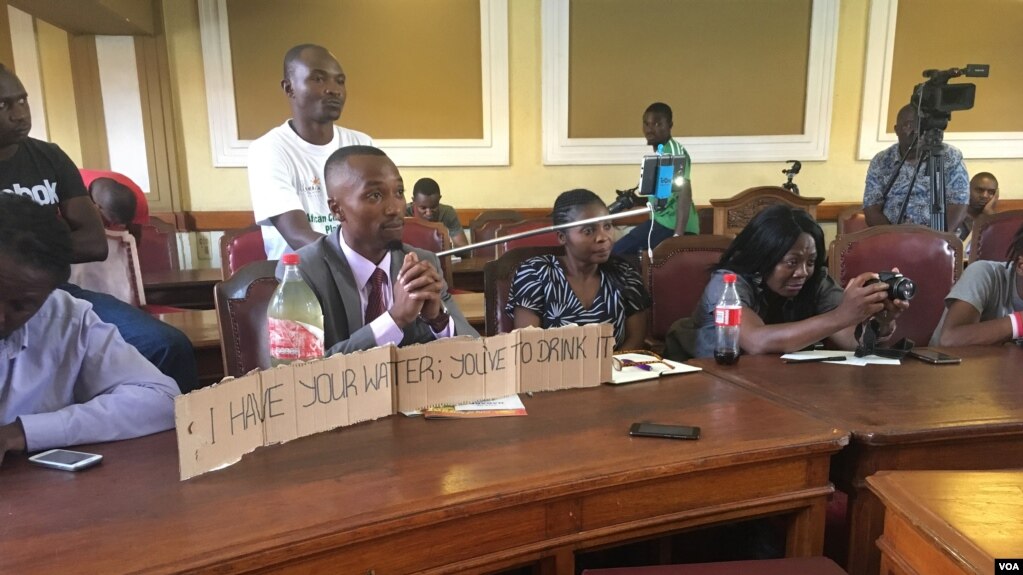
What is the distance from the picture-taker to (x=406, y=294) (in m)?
1.30

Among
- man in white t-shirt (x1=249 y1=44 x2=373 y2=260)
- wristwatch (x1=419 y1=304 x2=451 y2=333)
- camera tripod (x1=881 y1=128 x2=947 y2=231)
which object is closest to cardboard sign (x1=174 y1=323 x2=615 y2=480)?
wristwatch (x1=419 y1=304 x2=451 y2=333)

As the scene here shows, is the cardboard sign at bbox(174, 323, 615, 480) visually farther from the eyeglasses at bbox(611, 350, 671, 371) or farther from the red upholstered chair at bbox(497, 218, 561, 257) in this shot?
the red upholstered chair at bbox(497, 218, 561, 257)

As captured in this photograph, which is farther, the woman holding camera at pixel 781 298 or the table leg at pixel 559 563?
the woman holding camera at pixel 781 298

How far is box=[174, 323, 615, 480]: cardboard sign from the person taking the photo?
37.1 inches

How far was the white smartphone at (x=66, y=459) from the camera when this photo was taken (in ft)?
3.10

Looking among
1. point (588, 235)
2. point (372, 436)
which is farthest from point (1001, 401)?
point (372, 436)

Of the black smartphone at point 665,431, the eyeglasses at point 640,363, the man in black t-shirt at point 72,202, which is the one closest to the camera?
the black smartphone at point 665,431

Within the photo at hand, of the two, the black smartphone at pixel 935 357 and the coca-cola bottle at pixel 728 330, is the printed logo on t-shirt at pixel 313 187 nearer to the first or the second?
the coca-cola bottle at pixel 728 330

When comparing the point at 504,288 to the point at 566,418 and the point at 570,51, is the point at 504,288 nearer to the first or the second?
the point at 566,418

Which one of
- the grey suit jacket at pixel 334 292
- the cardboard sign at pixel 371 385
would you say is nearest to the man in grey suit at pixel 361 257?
the grey suit jacket at pixel 334 292

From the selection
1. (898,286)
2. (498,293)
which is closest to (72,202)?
(498,293)

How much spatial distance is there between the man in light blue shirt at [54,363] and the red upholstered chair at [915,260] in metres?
2.05

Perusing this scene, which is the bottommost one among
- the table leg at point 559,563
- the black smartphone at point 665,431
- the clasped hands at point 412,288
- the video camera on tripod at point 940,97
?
the table leg at point 559,563

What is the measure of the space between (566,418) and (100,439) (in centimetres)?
77
